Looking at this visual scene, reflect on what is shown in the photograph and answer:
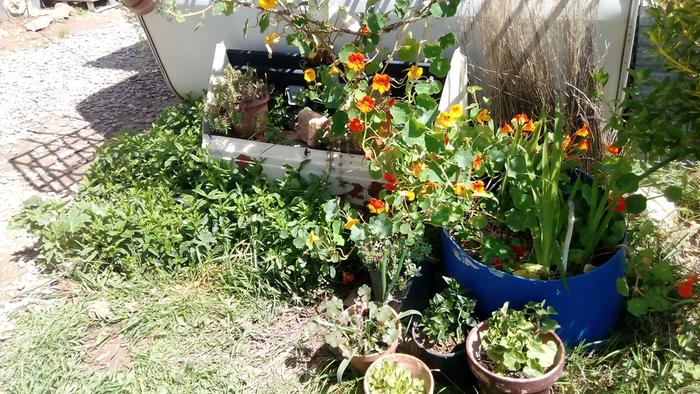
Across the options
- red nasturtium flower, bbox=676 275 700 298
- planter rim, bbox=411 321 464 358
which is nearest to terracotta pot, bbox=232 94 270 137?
planter rim, bbox=411 321 464 358

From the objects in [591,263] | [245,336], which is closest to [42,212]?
[245,336]

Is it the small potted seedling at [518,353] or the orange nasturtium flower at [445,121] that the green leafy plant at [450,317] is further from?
the orange nasturtium flower at [445,121]

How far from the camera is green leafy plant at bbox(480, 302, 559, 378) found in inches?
84.9

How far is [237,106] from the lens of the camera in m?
3.39

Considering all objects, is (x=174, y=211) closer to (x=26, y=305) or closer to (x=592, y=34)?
(x=26, y=305)

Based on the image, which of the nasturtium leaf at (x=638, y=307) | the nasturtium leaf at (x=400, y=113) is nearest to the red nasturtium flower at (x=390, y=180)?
the nasturtium leaf at (x=400, y=113)

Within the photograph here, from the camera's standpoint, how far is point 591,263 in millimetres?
2459

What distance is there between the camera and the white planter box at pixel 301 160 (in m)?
3.01

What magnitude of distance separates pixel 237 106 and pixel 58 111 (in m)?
2.45

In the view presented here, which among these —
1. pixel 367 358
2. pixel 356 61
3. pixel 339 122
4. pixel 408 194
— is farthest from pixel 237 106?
pixel 367 358

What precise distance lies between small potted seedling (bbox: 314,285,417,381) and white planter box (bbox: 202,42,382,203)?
721 millimetres

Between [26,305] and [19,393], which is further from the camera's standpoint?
[26,305]

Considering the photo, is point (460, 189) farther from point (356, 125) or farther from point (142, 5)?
point (142, 5)

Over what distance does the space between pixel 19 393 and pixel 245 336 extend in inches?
38.2
